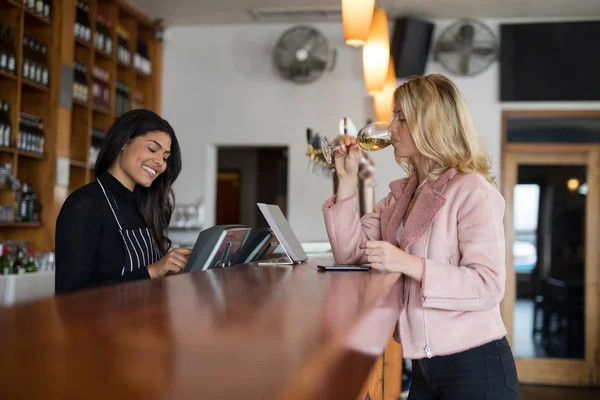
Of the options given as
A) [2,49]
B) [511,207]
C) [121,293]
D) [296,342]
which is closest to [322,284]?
[121,293]

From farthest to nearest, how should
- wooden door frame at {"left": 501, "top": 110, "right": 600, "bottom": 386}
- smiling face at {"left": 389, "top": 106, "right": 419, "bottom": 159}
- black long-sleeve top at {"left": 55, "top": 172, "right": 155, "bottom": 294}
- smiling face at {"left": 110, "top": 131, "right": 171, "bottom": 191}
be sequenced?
wooden door frame at {"left": 501, "top": 110, "right": 600, "bottom": 386}, smiling face at {"left": 110, "top": 131, "right": 171, "bottom": 191}, black long-sleeve top at {"left": 55, "top": 172, "right": 155, "bottom": 294}, smiling face at {"left": 389, "top": 106, "right": 419, "bottom": 159}

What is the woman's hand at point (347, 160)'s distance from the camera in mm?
1938

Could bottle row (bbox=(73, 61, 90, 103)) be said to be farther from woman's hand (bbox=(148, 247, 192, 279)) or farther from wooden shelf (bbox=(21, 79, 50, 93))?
woman's hand (bbox=(148, 247, 192, 279))

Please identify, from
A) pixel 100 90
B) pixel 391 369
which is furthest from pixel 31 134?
pixel 391 369

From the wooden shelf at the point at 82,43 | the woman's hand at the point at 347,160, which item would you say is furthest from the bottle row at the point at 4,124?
the woman's hand at the point at 347,160

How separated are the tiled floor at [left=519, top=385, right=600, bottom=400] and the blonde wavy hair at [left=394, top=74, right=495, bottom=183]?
416 cm

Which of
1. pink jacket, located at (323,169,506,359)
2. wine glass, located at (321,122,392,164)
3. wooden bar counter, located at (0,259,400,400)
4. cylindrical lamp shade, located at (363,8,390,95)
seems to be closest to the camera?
wooden bar counter, located at (0,259,400,400)

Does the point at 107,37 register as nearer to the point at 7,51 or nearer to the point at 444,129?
the point at 7,51

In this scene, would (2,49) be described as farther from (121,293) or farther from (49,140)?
(121,293)

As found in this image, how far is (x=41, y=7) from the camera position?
492 centimetres

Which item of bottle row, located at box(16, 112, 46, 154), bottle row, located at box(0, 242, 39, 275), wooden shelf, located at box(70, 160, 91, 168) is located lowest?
bottle row, located at box(0, 242, 39, 275)

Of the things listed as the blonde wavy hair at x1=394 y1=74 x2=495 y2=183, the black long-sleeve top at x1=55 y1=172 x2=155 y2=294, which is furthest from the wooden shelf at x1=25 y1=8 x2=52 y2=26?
the blonde wavy hair at x1=394 y1=74 x2=495 y2=183

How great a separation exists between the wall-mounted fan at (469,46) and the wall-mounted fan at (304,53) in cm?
105

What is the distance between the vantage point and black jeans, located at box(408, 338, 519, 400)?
1.57 metres
